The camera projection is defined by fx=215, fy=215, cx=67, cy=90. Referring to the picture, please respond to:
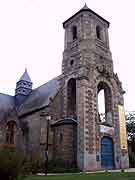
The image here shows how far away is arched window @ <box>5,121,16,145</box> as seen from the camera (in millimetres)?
27281

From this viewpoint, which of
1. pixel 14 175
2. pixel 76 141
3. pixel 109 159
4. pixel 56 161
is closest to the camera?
pixel 14 175

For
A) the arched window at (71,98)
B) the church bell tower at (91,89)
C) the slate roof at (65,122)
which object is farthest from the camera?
the arched window at (71,98)

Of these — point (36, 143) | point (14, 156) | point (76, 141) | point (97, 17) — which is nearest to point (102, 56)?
point (97, 17)

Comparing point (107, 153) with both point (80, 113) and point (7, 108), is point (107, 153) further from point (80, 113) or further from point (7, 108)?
point (7, 108)

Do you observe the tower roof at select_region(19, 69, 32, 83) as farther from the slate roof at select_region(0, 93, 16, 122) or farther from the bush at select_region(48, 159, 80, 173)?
the bush at select_region(48, 159, 80, 173)

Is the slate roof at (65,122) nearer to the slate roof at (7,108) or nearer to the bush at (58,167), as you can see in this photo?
the bush at (58,167)

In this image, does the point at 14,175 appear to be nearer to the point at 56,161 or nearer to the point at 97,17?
the point at 56,161

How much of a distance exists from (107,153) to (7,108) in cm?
1512

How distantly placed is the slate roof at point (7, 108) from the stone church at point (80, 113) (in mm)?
125

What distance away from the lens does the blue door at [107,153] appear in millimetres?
23922

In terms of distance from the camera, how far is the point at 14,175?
391 inches

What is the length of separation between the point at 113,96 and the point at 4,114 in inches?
559

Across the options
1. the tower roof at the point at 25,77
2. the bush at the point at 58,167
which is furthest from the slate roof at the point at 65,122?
the tower roof at the point at 25,77

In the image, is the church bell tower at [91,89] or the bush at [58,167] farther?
the church bell tower at [91,89]
